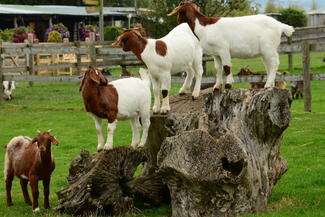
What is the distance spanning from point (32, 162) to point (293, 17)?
49.4 m

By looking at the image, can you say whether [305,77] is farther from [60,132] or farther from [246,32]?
[246,32]

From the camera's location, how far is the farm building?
47.8 m

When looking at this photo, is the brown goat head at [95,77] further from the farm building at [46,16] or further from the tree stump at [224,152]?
the farm building at [46,16]

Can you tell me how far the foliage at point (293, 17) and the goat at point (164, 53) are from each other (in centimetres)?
4829

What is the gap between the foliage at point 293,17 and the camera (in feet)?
184

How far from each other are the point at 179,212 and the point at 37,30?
46908 mm

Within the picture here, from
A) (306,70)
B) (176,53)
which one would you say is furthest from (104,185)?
(306,70)

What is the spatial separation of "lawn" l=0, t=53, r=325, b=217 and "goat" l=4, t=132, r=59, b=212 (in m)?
0.25

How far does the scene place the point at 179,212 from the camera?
25.6ft

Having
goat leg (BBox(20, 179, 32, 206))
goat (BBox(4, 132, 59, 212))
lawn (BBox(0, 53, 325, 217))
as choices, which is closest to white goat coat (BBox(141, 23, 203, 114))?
goat (BBox(4, 132, 59, 212))

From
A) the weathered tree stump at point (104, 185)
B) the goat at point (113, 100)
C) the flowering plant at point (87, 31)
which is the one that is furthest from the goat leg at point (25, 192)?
the flowering plant at point (87, 31)

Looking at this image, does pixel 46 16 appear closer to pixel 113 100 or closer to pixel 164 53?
pixel 164 53

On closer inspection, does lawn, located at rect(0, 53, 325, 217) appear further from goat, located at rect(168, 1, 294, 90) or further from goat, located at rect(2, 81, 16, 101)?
goat, located at rect(168, 1, 294, 90)

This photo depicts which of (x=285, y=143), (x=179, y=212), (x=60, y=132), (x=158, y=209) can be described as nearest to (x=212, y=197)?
(x=179, y=212)
